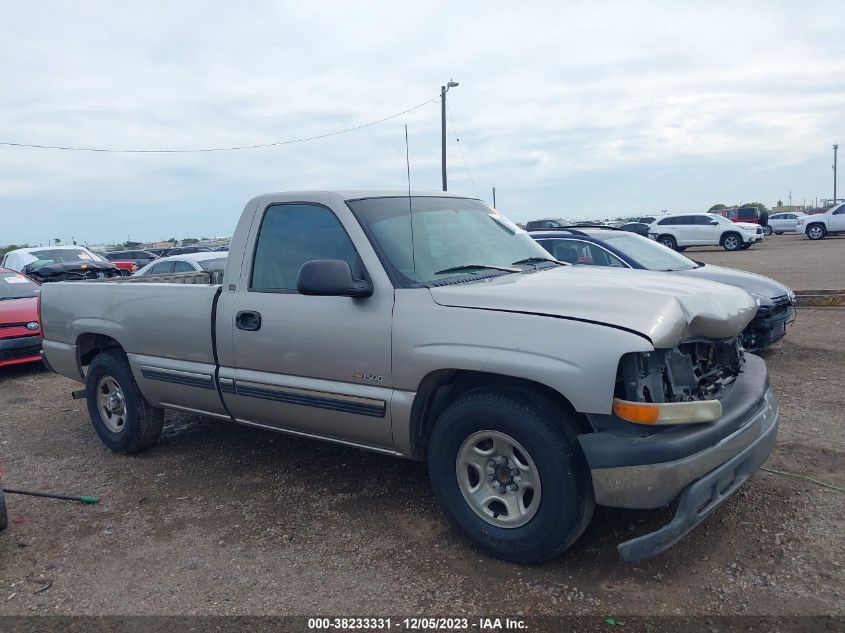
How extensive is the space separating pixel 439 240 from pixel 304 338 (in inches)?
39.0

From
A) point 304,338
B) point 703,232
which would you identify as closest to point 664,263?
point 304,338

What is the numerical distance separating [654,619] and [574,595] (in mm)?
364

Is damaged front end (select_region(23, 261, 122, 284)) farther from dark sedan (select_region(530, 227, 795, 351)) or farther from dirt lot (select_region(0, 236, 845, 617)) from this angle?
dirt lot (select_region(0, 236, 845, 617))

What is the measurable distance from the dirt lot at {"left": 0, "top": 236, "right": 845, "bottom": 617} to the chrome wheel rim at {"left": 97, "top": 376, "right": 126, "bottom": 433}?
26 cm

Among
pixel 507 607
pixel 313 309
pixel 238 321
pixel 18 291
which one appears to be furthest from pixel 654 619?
pixel 18 291

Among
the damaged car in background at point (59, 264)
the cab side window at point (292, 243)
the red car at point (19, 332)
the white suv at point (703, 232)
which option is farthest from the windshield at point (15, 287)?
the white suv at point (703, 232)

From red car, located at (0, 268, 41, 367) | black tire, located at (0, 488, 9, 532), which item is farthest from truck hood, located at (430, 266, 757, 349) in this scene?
red car, located at (0, 268, 41, 367)

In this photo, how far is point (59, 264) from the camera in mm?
17469

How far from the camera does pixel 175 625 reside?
3148 mm

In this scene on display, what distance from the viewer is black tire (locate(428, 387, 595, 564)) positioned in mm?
3186

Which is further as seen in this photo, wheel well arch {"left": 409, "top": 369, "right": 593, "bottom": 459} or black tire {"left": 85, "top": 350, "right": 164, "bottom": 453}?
black tire {"left": 85, "top": 350, "right": 164, "bottom": 453}

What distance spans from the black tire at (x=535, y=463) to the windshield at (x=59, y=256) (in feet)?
55.9

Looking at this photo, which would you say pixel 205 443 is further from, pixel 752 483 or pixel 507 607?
pixel 752 483

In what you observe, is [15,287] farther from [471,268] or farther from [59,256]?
[59,256]
